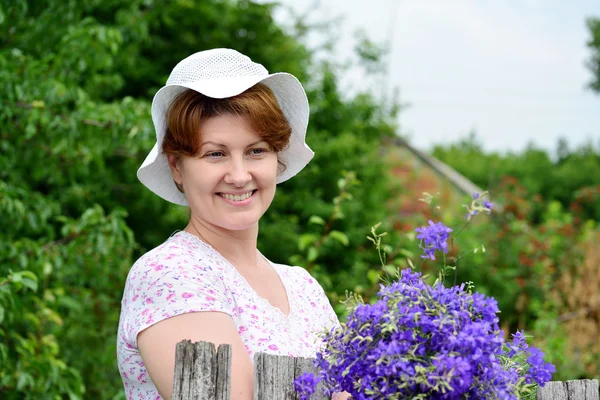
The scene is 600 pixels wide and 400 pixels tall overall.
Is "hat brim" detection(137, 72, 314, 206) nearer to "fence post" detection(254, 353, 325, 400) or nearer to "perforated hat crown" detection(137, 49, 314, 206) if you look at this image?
"perforated hat crown" detection(137, 49, 314, 206)

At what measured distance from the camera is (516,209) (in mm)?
11648

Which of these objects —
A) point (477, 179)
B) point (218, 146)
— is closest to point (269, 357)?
point (218, 146)

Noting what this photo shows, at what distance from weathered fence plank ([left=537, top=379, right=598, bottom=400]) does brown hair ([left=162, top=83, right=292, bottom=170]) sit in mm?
994

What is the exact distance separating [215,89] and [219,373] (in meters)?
0.83

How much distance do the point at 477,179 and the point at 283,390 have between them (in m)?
18.1

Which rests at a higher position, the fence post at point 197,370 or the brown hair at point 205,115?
the brown hair at point 205,115

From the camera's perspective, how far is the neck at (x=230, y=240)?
2.36 metres

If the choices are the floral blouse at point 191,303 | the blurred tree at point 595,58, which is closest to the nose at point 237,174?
the floral blouse at point 191,303

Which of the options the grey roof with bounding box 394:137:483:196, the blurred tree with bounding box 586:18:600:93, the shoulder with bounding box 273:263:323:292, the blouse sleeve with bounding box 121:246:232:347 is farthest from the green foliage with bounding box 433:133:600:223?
the blouse sleeve with bounding box 121:246:232:347

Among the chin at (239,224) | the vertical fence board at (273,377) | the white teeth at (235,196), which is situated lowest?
the vertical fence board at (273,377)

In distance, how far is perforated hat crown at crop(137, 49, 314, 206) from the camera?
88.5 inches

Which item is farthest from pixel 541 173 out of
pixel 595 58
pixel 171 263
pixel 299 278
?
pixel 171 263

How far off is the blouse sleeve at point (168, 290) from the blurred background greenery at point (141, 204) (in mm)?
1540

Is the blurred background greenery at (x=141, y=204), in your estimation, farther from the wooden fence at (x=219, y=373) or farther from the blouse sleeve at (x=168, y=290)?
the wooden fence at (x=219, y=373)
